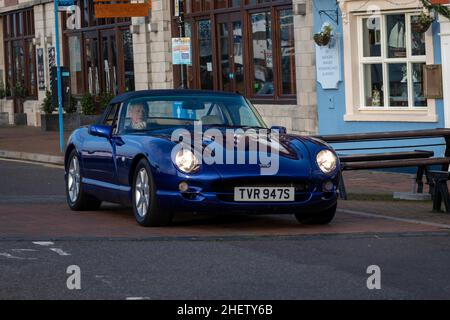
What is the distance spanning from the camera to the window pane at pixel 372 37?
70.0 feet

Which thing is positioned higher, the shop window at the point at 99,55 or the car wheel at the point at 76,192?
the shop window at the point at 99,55

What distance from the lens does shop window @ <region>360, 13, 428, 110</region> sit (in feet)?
67.5

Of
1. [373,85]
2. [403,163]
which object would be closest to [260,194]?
[403,163]

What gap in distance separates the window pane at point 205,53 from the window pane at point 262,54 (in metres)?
2.05

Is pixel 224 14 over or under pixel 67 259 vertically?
over

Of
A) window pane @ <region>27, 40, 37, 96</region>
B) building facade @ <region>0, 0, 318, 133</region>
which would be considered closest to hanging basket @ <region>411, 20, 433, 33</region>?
building facade @ <region>0, 0, 318, 133</region>

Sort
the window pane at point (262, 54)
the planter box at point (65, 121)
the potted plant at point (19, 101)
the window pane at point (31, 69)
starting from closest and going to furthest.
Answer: the window pane at point (262, 54)
the planter box at point (65, 121)
the window pane at point (31, 69)
the potted plant at point (19, 101)

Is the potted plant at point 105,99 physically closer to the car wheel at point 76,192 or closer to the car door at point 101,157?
the car wheel at point 76,192

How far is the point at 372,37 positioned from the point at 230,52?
6.05 metres

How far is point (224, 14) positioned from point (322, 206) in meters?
16.1

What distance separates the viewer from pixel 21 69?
40500 millimetres

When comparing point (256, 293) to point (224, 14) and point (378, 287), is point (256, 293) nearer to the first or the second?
point (378, 287)

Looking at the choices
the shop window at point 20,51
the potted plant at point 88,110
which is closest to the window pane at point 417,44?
the potted plant at point 88,110
